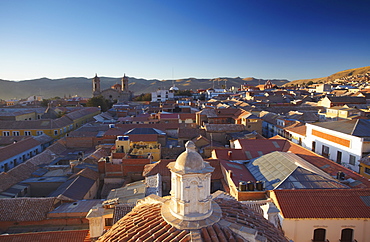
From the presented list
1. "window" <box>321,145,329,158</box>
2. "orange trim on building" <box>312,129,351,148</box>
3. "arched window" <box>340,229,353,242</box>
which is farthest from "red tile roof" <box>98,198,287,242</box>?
"window" <box>321,145,329,158</box>

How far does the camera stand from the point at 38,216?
454 inches

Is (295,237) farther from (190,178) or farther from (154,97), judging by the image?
(154,97)

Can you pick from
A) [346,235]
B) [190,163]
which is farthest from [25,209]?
[346,235]

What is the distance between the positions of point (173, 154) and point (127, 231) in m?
16.8

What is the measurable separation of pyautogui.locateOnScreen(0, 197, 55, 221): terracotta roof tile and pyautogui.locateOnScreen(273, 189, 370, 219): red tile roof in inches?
394

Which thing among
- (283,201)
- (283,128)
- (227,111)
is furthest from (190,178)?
(227,111)

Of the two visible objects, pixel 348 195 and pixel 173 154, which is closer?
pixel 348 195

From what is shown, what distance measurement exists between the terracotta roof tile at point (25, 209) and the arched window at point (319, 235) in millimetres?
10921

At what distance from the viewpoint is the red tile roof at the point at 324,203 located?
9.09m

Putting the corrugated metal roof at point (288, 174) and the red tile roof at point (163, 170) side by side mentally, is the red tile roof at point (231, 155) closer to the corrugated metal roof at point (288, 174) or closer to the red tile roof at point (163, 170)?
the red tile roof at point (163, 170)

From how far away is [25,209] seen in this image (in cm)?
1186

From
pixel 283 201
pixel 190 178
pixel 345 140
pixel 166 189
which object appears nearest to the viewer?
pixel 190 178

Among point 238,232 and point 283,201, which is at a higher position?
point 238,232

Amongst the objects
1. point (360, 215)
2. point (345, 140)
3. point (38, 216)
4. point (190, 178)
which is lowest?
point (38, 216)
